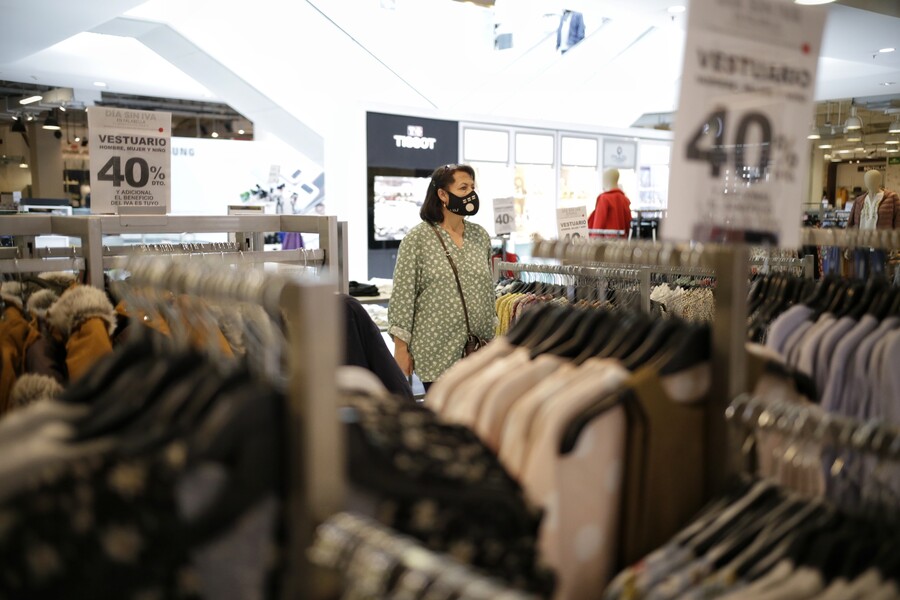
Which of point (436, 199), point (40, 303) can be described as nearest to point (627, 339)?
point (40, 303)

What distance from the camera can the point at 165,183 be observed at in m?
2.65

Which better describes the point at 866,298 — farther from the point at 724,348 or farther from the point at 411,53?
the point at 411,53

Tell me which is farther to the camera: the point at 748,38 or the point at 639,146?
the point at 639,146

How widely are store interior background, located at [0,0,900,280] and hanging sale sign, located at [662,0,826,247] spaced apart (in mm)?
5861

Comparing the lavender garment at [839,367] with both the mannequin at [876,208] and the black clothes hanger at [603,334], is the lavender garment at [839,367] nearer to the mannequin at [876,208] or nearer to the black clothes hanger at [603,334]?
the black clothes hanger at [603,334]

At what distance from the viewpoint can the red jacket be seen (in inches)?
306

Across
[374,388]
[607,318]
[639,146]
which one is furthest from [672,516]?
[639,146]

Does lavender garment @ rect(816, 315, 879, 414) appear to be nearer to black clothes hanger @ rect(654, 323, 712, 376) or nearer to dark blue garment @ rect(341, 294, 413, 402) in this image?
black clothes hanger @ rect(654, 323, 712, 376)

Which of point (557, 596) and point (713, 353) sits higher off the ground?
point (713, 353)

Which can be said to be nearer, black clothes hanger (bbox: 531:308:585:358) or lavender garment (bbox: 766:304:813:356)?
black clothes hanger (bbox: 531:308:585:358)

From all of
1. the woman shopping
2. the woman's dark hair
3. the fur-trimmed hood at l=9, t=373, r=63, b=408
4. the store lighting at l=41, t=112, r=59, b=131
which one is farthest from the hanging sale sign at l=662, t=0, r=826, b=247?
the store lighting at l=41, t=112, r=59, b=131

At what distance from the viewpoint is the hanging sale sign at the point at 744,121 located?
114 cm

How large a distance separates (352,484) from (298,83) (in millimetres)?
9304

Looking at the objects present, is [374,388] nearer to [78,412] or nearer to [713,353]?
[78,412]
